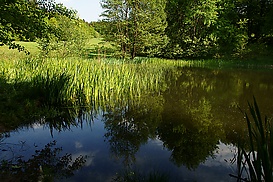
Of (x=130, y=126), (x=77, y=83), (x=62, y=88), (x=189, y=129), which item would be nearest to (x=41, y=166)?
(x=130, y=126)

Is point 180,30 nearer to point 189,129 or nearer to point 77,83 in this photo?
point 77,83

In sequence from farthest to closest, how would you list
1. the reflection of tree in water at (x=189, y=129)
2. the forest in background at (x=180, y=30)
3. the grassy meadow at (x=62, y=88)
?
the forest in background at (x=180, y=30) → the grassy meadow at (x=62, y=88) → the reflection of tree in water at (x=189, y=129)

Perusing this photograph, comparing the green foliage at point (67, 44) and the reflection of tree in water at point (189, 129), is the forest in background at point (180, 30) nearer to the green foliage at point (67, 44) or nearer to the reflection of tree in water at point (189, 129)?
the green foliage at point (67, 44)

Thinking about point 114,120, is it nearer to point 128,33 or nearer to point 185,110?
point 185,110

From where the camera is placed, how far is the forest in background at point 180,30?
1830 cm

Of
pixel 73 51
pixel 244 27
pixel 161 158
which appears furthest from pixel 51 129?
pixel 244 27

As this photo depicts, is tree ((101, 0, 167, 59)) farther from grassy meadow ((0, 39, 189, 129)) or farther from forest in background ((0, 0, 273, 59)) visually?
grassy meadow ((0, 39, 189, 129))

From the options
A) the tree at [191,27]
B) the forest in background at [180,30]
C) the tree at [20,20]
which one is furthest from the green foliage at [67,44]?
the tree at [191,27]

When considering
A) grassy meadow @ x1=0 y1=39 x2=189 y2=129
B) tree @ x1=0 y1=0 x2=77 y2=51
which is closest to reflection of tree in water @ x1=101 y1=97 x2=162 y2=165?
grassy meadow @ x1=0 y1=39 x2=189 y2=129

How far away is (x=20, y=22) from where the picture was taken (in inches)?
164

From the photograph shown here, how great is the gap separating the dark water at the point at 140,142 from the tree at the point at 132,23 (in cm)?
1315

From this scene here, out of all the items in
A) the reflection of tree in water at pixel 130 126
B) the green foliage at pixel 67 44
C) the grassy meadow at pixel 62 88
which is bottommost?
the reflection of tree in water at pixel 130 126

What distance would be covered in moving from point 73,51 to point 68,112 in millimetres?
9570

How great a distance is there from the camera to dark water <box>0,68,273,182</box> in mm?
3056
